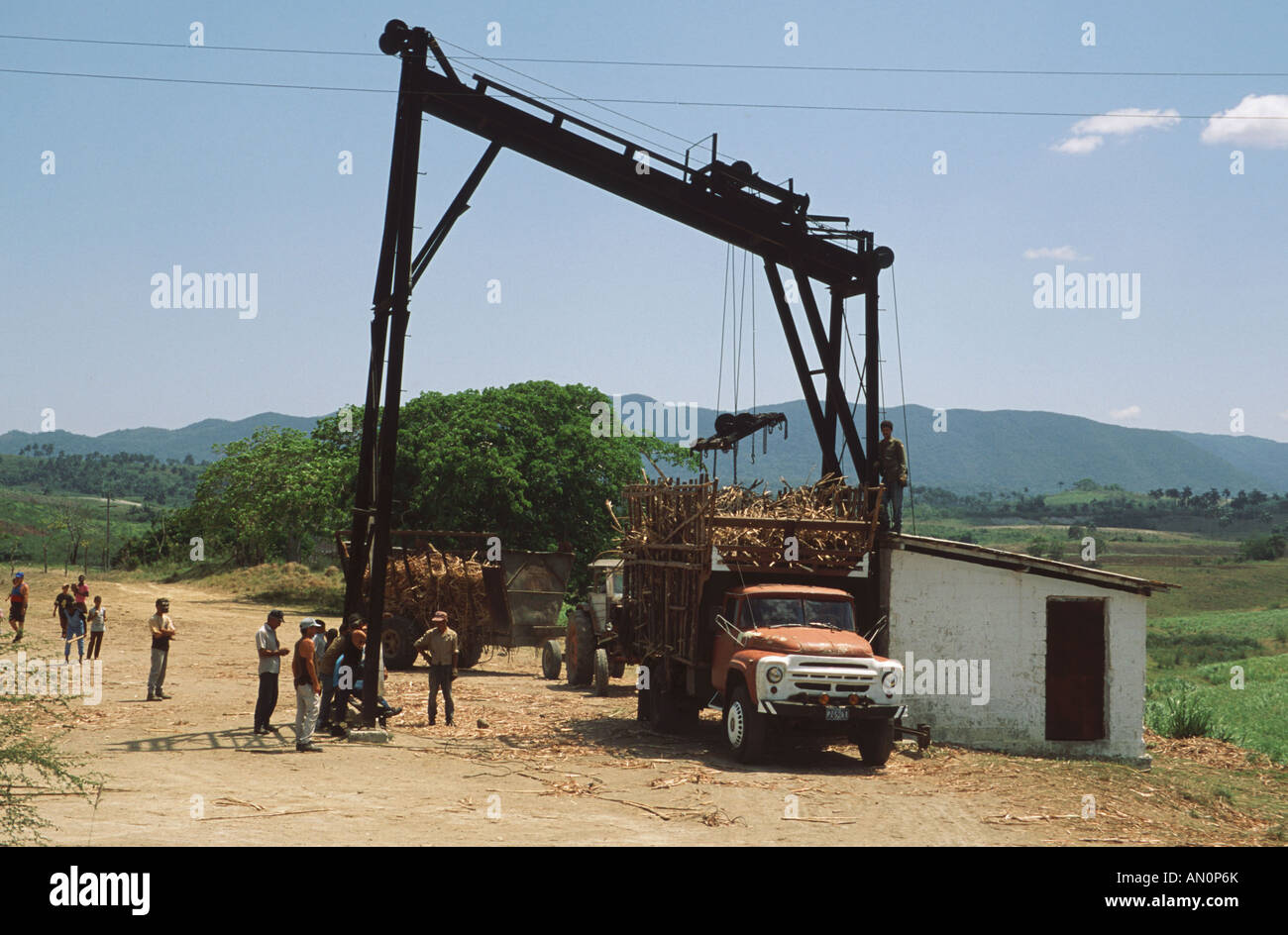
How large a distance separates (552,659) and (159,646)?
34.4ft

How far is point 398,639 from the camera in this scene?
28500 millimetres

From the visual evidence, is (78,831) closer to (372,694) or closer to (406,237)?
(372,694)

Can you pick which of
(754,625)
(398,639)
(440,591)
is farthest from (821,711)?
(398,639)

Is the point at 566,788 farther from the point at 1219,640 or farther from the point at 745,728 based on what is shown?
the point at 1219,640

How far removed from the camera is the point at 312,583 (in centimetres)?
5872

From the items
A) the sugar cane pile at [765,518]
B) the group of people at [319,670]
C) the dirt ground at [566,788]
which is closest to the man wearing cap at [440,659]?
the group of people at [319,670]

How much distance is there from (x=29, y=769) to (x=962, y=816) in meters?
11.9

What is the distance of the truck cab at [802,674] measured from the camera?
1598 centimetres

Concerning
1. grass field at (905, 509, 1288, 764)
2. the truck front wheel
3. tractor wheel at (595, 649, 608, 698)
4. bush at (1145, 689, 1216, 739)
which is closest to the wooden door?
grass field at (905, 509, 1288, 764)

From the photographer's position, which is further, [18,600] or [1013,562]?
[18,600]

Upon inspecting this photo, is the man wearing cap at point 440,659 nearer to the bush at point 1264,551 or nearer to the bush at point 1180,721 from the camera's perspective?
the bush at point 1180,721

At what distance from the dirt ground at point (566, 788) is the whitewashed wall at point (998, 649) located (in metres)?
0.85

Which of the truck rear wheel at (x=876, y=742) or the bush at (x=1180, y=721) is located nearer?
the truck rear wheel at (x=876, y=742)
